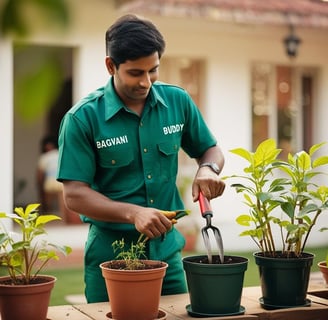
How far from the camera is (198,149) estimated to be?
8.50 feet

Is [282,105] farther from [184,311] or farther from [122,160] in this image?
[184,311]

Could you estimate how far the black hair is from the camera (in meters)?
2.19

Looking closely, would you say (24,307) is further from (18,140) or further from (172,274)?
(18,140)

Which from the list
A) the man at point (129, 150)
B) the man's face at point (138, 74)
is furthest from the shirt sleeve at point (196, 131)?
the man's face at point (138, 74)

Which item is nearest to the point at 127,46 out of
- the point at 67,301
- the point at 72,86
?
the point at 67,301

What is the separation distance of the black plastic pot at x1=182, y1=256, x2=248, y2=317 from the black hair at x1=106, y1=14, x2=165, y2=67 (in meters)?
0.66

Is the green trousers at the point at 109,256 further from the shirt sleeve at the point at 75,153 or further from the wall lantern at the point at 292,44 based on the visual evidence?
the wall lantern at the point at 292,44

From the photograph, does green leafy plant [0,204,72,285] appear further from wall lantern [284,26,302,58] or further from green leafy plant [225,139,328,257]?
wall lantern [284,26,302,58]

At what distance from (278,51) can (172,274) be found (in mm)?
8003

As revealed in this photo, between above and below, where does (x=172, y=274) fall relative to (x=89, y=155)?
below

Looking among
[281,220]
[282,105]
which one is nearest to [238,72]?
[282,105]

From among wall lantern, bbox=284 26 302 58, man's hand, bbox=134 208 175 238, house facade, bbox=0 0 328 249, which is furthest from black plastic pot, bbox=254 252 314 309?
wall lantern, bbox=284 26 302 58

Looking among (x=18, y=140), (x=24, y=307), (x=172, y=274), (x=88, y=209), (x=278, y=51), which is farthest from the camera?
(x=18, y=140)

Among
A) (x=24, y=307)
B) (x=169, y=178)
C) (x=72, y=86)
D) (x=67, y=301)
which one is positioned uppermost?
(x=72, y=86)
